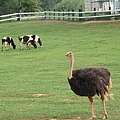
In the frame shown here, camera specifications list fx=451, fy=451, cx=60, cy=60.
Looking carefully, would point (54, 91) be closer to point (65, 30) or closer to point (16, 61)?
point (16, 61)

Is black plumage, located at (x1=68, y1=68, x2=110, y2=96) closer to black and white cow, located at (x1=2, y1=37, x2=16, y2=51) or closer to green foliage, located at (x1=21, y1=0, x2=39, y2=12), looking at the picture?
black and white cow, located at (x1=2, y1=37, x2=16, y2=51)

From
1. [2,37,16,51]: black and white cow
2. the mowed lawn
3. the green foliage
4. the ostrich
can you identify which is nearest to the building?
the mowed lawn

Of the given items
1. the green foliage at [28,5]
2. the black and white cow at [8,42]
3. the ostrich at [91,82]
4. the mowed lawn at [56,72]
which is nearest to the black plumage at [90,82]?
the ostrich at [91,82]

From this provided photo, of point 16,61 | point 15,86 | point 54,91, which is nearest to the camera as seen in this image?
point 54,91

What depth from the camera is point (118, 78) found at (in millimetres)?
15625

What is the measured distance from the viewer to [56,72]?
18078 mm

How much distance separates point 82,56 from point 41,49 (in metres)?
5.81

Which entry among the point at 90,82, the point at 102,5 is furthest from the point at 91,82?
the point at 102,5

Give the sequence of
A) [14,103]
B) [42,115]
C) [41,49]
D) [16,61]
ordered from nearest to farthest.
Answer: [42,115]
[14,103]
[16,61]
[41,49]

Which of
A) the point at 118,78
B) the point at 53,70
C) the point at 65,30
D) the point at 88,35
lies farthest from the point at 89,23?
the point at 118,78

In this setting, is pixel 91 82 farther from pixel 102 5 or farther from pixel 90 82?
pixel 102 5

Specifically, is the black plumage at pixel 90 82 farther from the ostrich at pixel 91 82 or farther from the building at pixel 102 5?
the building at pixel 102 5

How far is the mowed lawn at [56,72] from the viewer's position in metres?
10.9

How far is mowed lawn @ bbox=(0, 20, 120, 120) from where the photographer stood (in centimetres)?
1091
